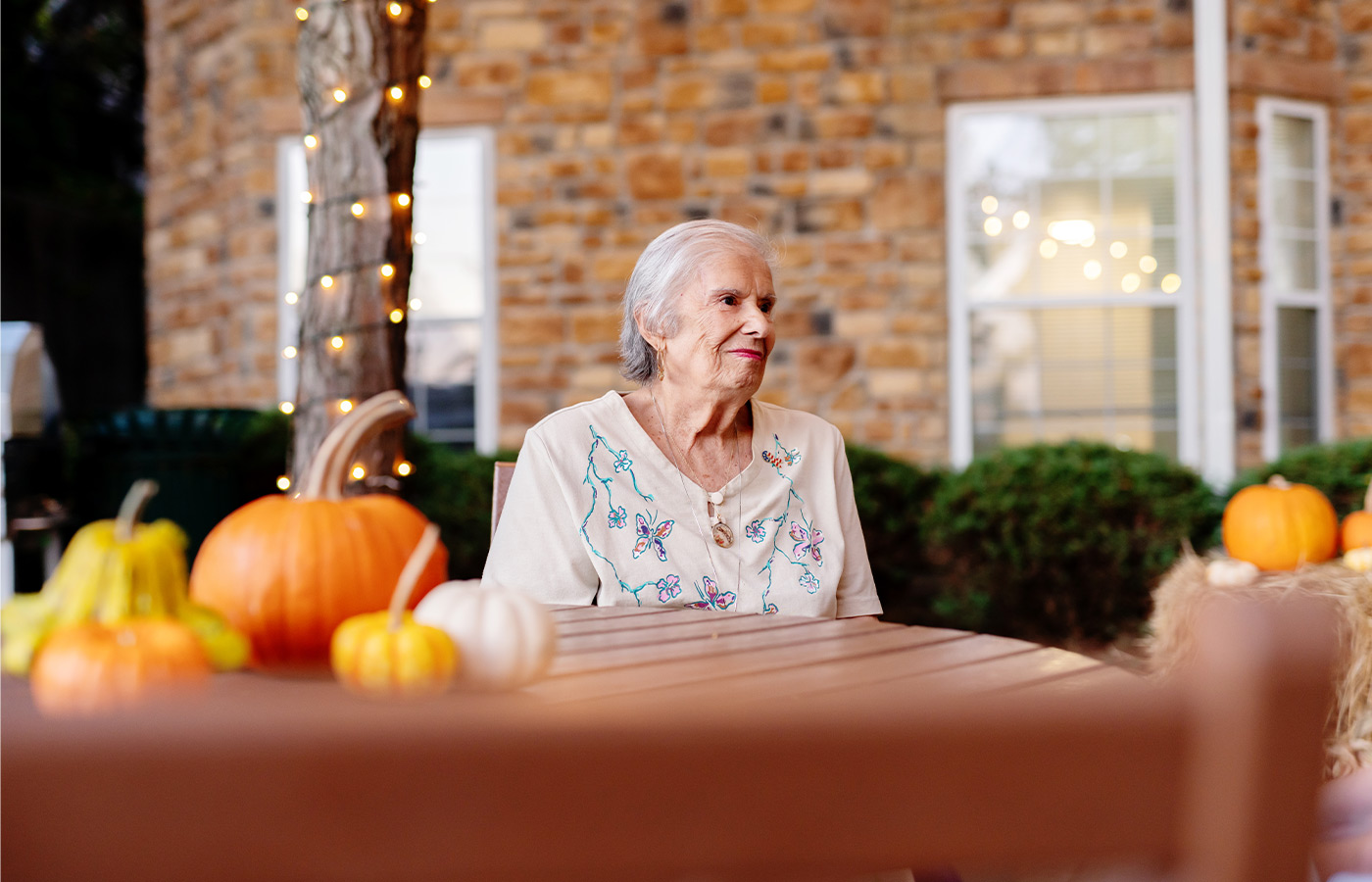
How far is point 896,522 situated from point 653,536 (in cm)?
298

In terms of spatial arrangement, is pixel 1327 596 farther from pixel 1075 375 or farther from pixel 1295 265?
pixel 1295 265

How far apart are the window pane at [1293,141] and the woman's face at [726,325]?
5199 millimetres

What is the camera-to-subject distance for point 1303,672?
0.41 m

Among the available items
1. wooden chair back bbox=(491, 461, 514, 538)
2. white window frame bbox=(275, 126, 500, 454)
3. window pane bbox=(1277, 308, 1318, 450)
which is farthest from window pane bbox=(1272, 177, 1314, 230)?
wooden chair back bbox=(491, 461, 514, 538)

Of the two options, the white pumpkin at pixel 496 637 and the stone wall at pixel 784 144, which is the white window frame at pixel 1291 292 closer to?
the stone wall at pixel 784 144

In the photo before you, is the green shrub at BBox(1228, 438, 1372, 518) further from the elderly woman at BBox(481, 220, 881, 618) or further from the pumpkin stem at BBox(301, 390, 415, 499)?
the pumpkin stem at BBox(301, 390, 415, 499)

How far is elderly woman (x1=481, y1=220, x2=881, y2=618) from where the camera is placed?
7.10 feet

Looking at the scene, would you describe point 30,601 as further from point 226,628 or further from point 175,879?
point 175,879

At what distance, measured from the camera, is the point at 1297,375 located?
21.0 feet

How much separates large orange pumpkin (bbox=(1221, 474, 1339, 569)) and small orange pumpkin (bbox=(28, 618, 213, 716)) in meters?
3.34

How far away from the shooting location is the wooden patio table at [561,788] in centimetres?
40

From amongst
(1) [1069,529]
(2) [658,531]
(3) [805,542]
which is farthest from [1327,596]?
(1) [1069,529]

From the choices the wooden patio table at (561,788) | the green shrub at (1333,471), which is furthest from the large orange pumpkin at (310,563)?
the green shrub at (1333,471)

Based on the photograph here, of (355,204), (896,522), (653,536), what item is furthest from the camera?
(896,522)
